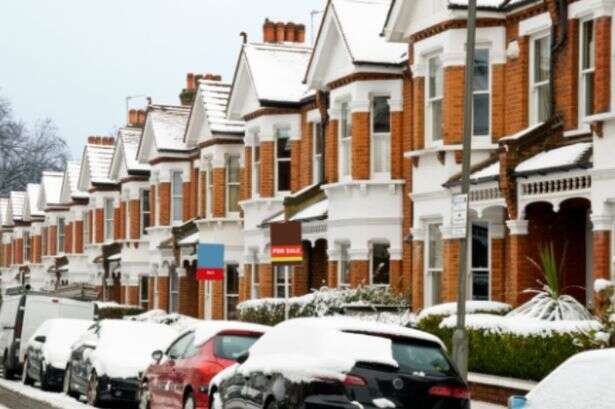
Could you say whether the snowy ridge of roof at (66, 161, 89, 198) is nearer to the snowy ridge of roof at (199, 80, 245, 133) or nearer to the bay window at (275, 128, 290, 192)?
the snowy ridge of roof at (199, 80, 245, 133)

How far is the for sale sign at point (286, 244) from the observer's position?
91.9 feet

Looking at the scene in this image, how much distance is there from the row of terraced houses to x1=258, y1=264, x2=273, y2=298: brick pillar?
5 centimetres

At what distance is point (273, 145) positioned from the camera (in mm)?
43156

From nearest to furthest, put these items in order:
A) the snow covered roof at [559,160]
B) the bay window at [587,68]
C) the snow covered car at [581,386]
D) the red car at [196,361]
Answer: the snow covered car at [581,386] < the red car at [196,361] < the snow covered roof at [559,160] < the bay window at [587,68]

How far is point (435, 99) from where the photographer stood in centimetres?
3095

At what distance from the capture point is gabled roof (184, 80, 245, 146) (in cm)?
4797

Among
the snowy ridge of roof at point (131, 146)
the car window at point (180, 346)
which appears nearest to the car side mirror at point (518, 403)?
the car window at point (180, 346)

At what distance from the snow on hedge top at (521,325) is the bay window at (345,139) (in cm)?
1018

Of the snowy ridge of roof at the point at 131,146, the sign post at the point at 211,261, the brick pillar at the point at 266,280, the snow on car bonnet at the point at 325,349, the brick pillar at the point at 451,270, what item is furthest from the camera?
the snowy ridge of roof at the point at 131,146

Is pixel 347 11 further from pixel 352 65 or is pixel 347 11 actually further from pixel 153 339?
pixel 153 339

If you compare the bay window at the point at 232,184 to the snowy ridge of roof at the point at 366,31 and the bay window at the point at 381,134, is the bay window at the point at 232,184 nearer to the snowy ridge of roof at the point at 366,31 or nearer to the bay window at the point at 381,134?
the snowy ridge of roof at the point at 366,31

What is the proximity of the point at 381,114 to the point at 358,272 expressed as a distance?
375 centimetres

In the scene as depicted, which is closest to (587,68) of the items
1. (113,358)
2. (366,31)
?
(113,358)

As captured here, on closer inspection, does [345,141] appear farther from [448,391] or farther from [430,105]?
[448,391]
